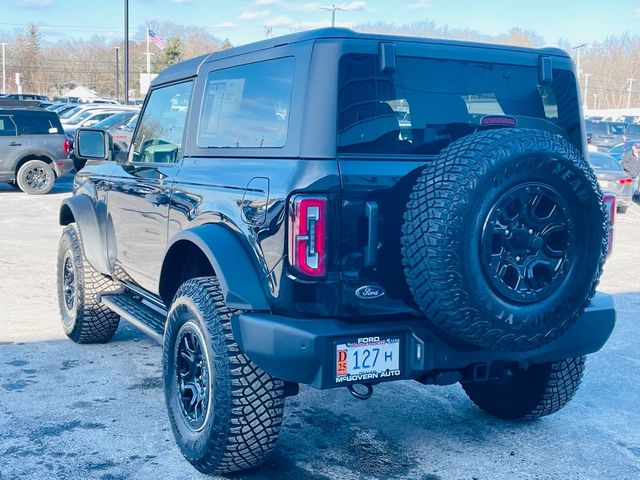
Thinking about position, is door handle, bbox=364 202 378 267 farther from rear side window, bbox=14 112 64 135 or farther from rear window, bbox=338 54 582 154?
rear side window, bbox=14 112 64 135

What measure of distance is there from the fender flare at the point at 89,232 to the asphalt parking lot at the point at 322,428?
676 mm

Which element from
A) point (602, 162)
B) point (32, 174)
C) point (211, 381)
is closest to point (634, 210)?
point (602, 162)

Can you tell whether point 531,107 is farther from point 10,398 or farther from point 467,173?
point 10,398

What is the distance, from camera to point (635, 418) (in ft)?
15.4

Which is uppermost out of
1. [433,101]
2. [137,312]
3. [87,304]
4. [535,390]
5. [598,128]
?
[598,128]

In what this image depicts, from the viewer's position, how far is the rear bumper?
322 cm

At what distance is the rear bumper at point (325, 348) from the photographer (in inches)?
127

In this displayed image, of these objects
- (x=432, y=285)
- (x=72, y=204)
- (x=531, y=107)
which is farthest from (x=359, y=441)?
(x=72, y=204)

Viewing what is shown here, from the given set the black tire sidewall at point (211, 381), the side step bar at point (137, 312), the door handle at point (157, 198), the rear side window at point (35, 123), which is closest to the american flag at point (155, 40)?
the rear side window at point (35, 123)

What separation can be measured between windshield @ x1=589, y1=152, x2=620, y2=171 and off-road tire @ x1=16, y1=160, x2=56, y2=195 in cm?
1091

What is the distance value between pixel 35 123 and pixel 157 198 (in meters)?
13.2

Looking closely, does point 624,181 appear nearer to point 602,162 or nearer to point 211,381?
point 602,162

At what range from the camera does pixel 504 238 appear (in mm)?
3219

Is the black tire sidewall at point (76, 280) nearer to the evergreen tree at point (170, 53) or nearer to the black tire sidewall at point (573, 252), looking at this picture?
the black tire sidewall at point (573, 252)
